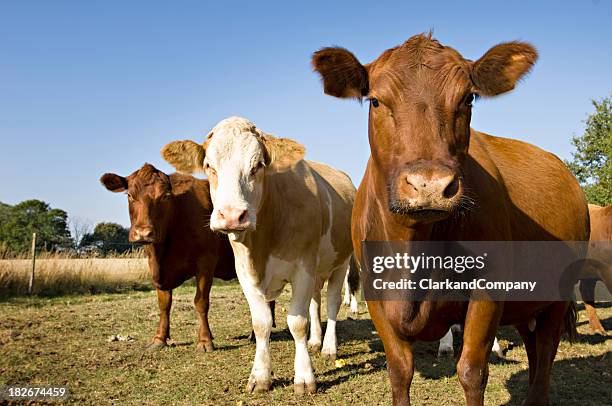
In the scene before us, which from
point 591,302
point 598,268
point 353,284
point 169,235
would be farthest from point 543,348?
point 353,284

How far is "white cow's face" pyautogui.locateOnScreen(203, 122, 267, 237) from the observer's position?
4.29m

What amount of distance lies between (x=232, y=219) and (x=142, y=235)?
3154 mm

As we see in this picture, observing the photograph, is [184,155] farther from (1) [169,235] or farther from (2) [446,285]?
(2) [446,285]

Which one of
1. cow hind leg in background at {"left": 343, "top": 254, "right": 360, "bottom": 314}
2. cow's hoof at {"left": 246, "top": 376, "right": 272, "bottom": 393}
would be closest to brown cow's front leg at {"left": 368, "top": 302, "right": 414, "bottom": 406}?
cow's hoof at {"left": 246, "top": 376, "right": 272, "bottom": 393}

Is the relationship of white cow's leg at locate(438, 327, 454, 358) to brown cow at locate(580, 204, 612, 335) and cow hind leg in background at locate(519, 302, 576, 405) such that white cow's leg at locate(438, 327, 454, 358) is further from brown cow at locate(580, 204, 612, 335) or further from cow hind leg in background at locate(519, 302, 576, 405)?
brown cow at locate(580, 204, 612, 335)

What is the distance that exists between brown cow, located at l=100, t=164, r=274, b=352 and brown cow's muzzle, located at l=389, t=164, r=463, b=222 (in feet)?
17.4

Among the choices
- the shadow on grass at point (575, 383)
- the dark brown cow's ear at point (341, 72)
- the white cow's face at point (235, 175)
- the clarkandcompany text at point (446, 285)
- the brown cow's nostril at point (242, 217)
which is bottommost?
the shadow on grass at point (575, 383)

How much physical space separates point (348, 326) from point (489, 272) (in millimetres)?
6324

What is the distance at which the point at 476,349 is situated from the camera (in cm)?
284

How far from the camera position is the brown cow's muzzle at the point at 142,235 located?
6.88 meters

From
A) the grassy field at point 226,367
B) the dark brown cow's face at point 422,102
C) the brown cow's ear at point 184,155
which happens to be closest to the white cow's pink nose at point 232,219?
the brown cow's ear at point 184,155

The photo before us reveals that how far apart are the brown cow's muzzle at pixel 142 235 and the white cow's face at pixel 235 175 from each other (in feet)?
7.69

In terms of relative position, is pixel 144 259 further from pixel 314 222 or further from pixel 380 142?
pixel 380 142

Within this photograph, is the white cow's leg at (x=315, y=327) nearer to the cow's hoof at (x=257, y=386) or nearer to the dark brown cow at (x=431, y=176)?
the cow's hoof at (x=257, y=386)
